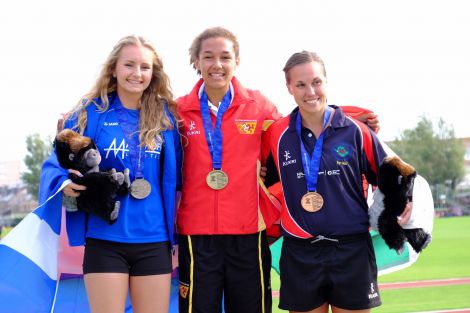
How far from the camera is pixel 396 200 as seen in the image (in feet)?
11.6

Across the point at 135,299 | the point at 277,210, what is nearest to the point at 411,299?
the point at 277,210

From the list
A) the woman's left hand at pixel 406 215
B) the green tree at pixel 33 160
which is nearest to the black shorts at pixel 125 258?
the woman's left hand at pixel 406 215

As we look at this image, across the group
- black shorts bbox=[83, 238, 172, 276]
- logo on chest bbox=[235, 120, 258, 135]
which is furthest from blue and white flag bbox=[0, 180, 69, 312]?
logo on chest bbox=[235, 120, 258, 135]

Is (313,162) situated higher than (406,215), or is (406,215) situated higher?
(313,162)

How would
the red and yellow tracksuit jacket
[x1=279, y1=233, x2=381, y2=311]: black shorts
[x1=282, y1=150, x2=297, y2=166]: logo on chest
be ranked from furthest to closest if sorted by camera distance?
the red and yellow tracksuit jacket, [x1=282, y1=150, x2=297, y2=166]: logo on chest, [x1=279, y1=233, x2=381, y2=311]: black shorts

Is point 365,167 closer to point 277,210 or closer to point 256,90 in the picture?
point 277,210

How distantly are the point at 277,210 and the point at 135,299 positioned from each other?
3.48 feet

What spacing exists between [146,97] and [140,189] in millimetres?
654

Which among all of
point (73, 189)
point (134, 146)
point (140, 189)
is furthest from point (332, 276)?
point (73, 189)

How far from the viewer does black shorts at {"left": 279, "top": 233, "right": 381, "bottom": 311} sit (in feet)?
11.4

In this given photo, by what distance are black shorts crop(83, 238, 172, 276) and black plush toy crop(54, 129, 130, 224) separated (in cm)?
17

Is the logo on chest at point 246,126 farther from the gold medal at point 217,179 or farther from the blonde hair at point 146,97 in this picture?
the blonde hair at point 146,97

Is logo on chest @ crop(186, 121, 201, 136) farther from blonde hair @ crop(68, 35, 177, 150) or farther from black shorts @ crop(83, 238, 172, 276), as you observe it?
black shorts @ crop(83, 238, 172, 276)

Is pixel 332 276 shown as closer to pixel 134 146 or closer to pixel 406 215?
pixel 406 215
